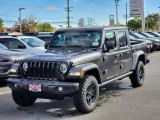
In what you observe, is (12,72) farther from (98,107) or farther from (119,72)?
(119,72)

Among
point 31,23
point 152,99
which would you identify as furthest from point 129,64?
point 31,23

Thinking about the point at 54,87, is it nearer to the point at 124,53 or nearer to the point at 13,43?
the point at 124,53

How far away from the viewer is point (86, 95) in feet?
23.8

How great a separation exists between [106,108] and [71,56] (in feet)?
4.58

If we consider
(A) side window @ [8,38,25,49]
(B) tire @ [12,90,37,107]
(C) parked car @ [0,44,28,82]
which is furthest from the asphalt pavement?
(A) side window @ [8,38,25,49]

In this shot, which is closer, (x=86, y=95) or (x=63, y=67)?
(x=63, y=67)

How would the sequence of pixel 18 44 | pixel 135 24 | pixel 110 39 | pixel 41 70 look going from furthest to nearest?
pixel 135 24, pixel 18 44, pixel 110 39, pixel 41 70

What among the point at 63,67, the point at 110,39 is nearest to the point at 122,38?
the point at 110,39

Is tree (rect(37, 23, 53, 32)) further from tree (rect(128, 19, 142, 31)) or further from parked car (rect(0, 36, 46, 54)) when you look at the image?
parked car (rect(0, 36, 46, 54))

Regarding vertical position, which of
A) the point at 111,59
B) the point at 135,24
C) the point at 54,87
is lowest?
the point at 54,87

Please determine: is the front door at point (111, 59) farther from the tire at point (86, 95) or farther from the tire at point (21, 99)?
the tire at point (21, 99)

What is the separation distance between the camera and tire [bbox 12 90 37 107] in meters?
7.87

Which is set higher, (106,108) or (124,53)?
(124,53)

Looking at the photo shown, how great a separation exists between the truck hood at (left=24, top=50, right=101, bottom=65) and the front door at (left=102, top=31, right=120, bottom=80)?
383 millimetres
